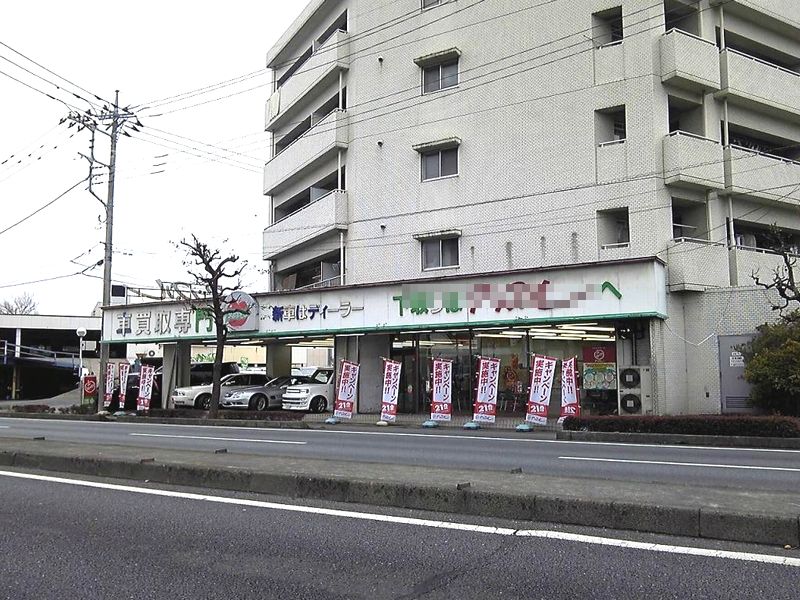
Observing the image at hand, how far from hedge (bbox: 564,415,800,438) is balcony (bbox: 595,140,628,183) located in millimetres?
7777

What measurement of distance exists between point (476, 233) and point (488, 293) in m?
2.90

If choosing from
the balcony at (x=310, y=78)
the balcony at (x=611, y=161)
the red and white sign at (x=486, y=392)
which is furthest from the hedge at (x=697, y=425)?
the balcony at (x=310, y=78)

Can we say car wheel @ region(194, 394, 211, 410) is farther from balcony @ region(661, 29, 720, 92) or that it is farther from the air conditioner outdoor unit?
balcony @ region(661, 29, 720, 92)

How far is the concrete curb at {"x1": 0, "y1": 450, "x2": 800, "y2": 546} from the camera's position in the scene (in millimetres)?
5488

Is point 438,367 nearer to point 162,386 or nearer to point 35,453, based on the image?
point 35,453

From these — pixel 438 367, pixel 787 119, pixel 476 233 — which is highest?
pixel 787 119

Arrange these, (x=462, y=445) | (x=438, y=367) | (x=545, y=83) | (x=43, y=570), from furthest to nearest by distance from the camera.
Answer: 1. (x=545, y=83)
2. (x=438, y=367)
3. (x=462, y=445)
4. (x=43, y=570)

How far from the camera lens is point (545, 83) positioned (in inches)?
881

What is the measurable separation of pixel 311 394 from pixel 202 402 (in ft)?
17.9

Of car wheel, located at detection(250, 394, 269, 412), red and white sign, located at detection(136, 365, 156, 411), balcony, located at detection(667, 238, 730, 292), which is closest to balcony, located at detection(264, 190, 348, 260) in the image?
car wheel, located at detection(250, 394, 269, 412)

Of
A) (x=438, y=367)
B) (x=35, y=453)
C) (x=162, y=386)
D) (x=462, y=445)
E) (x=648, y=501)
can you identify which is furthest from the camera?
(x=162, y=386)

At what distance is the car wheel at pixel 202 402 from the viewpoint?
2736 centimetres

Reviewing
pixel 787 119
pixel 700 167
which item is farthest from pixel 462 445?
pixel 787 119

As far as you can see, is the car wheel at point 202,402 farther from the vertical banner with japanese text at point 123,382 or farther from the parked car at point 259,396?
the vertical banner with japanese text at point 123,382
